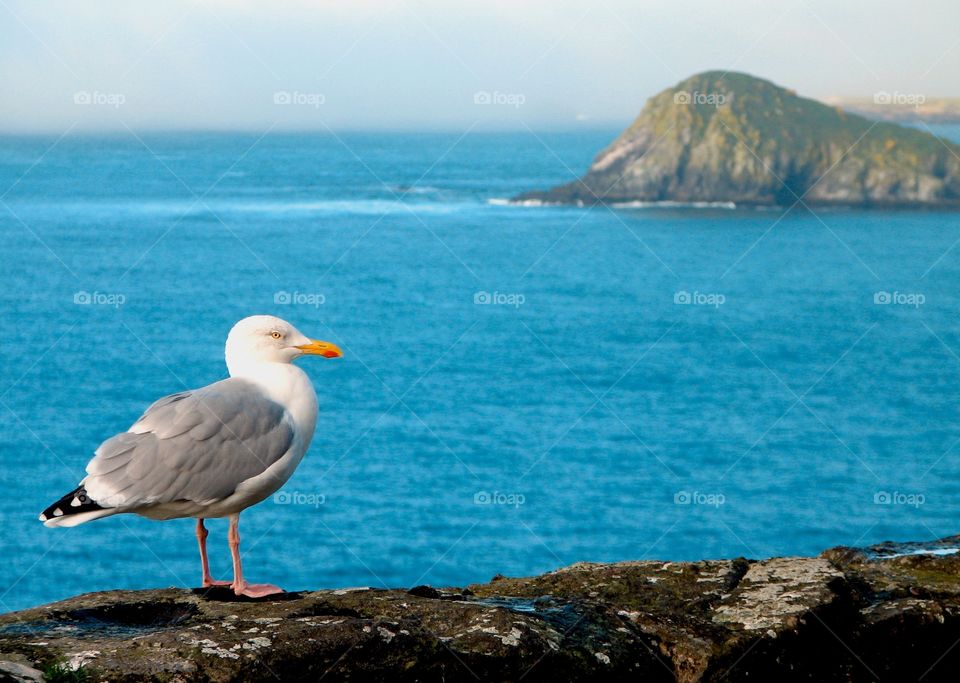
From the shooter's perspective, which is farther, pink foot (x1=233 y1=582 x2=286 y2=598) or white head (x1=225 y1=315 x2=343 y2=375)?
white head (x1=225 y1=315 x2=343 y2=375)

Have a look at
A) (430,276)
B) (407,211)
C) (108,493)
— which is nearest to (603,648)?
(108,493)

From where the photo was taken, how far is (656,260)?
155 meters

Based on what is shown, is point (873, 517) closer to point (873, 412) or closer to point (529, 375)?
point (873, 412)

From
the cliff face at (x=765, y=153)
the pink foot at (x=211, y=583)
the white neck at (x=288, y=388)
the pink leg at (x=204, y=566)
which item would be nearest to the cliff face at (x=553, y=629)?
the pink foot at (x=211, y=583)

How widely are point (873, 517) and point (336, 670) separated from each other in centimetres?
8122

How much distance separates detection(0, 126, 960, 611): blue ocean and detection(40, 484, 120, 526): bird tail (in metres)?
35.5

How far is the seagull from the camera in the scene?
8.55 m

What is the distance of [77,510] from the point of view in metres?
8.47

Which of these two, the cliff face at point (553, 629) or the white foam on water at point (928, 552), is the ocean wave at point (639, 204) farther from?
the cliff face at point (553, 629)
